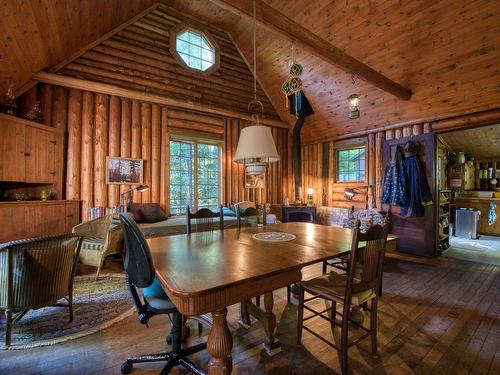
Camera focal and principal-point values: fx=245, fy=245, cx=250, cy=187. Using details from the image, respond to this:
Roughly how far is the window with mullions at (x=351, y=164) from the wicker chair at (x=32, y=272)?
5.87m

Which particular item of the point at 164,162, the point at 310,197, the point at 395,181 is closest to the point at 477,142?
the point at 395,181

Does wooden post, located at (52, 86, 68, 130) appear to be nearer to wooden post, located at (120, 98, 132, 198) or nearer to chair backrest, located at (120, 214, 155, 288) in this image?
wooden post, located at (120, 98, 132, 198)

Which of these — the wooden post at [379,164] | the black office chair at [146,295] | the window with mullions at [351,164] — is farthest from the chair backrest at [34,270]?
the window with mullions at [351,164]

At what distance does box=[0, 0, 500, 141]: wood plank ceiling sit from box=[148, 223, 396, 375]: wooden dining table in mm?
3311

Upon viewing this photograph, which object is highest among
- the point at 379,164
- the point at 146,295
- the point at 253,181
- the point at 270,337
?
the point at 379,164

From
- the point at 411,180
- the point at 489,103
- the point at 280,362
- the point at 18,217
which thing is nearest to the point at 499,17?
the point at 489,103

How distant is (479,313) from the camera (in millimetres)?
2584

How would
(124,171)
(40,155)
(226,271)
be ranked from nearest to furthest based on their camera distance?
(226,271) < (40,155) < (124,171)

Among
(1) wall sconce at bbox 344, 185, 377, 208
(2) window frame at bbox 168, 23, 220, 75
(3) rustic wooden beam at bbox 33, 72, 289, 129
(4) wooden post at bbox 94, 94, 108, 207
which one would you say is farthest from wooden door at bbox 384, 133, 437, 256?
(4) wooden post at bbox 94, 94, 108, 207

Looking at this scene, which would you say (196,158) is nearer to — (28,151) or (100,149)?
(100,149)

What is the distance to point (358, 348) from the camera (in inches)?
79.7

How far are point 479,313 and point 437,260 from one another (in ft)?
7.01

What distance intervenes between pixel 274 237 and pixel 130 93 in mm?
4224

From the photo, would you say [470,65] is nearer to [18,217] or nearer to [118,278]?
[118,278]
